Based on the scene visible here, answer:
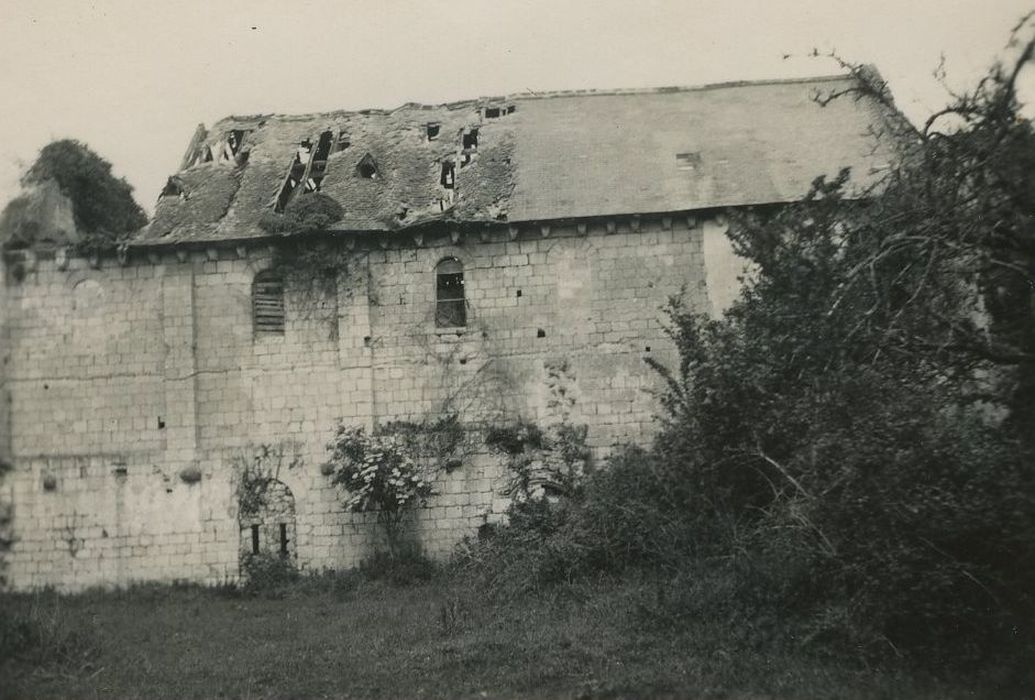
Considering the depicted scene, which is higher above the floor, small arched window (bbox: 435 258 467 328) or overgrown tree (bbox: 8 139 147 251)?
overgrown tree (bbox: 8 139 147 251)

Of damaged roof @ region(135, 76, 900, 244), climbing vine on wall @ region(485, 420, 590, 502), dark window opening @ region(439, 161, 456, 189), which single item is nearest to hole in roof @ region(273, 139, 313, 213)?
damaged roof @ region(135, 76, 900, 244)

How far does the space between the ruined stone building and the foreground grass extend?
398 cm

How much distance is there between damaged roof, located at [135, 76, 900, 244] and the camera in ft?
57.5

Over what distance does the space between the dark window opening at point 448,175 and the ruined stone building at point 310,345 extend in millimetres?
1263

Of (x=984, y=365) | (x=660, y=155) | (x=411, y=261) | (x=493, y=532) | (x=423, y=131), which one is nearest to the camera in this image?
(x=984, y=365)

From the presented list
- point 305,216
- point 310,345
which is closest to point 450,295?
point 310,345

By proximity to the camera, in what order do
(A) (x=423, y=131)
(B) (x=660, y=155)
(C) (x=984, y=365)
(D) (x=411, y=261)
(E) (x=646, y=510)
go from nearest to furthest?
(C) (x=984, y=365)
(E) (x=646, y=510)
(D) (x=411, y=261)
(B) (x=660, y=155)
(A) (x=423, y=131)

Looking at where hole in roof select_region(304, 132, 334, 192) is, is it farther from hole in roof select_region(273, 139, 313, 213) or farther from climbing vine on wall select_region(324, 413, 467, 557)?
climbing vine on wall select_region(324, 413, 467, 557)

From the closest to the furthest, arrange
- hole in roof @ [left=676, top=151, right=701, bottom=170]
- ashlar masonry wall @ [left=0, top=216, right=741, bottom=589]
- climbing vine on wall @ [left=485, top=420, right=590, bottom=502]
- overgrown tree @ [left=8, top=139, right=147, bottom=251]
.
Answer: climbing vine on wall @ [left=485, top=420, right=590, bottom=502] < ashlar masonry wall @ [left=0, top=216, right=741, bottom=589] < hole in roof @ [left=676, top=151, right=701, bottom=170] < overgrown tree @ [left=8, top=139, right=147, bottom=251]

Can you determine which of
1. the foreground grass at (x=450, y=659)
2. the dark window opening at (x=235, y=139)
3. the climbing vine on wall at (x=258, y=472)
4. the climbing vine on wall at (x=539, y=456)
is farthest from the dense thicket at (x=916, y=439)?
the dark window opening at (x=235, y=139)

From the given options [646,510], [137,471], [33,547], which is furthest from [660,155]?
[33,547]

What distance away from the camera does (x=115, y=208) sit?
21.1 metres

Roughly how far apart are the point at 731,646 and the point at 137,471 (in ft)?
40.0

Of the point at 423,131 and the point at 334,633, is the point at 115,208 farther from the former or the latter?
the point at 334,633
